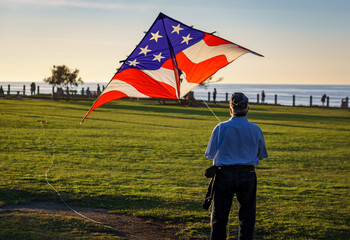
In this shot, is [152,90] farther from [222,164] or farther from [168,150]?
[168,150]

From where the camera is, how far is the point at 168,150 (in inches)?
591

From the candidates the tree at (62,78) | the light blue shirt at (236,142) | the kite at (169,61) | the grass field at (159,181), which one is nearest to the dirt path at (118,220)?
the grass field at (159,181)

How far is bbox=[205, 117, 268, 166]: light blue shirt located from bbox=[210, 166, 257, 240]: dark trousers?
10 centimetres

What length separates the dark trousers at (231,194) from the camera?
15.9 ft

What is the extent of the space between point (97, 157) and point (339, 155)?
8.41 metres

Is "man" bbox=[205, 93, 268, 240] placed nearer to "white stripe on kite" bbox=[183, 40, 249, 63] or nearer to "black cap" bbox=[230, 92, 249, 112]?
"black cap" bbox=[230, 92, 249, 112]

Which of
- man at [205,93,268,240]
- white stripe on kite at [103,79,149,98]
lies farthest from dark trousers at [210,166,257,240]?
white stripe on kite at [103,79,149,98]

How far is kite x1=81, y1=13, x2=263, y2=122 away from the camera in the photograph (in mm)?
7535

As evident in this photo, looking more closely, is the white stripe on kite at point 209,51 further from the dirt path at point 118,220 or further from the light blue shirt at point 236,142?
the dirt path at point 118,220

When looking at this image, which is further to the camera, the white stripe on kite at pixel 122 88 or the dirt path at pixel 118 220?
the white stripe on kite at pixel 122 88

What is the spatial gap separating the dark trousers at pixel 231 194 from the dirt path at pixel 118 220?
1.70 m

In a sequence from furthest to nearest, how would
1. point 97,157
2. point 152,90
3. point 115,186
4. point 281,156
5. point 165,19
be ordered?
point 281,156 < point 97,157 < point 115,186 < point 152,90 < point 165,19

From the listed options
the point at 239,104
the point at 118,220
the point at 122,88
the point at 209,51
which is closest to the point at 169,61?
the point at 209,51

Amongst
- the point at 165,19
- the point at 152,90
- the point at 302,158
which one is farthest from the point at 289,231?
the point at 302,158
